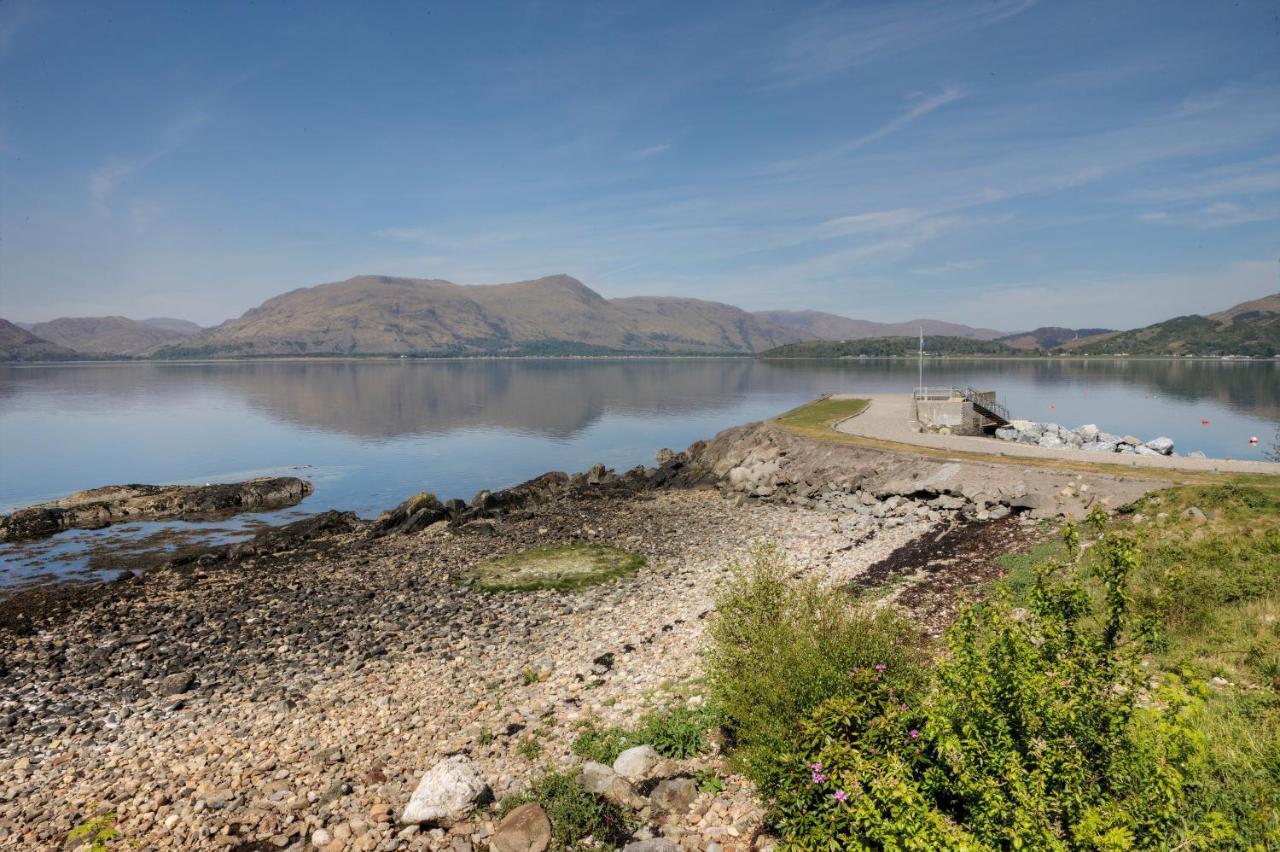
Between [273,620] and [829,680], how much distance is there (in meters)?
19.9

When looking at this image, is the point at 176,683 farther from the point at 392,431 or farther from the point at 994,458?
the point at 392,431

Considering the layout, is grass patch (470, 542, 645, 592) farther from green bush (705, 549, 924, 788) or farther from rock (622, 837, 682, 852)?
rock (622, 837, 682, 852)

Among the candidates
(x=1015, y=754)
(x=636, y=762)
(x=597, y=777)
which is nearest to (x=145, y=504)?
(x=597, y=777)

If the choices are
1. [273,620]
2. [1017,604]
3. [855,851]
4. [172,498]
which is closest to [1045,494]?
[1017,604]

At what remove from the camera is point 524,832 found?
9.70m

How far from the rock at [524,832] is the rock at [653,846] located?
129 centimetres

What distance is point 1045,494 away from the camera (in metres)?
28.1

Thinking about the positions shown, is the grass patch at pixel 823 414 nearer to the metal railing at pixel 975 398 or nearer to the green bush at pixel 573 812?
the metal railing at pixel 975 398

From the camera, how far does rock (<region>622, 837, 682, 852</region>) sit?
9.09m

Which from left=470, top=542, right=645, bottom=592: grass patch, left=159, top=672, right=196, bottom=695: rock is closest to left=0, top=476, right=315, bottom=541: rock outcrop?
left=470, top=542, right=645, bottom=592: grass patch

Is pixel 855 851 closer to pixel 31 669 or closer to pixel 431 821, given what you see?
pixel 431 821

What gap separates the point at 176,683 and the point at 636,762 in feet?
44.1

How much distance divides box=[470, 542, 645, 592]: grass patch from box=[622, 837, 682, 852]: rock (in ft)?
50.0

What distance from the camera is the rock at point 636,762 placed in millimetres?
11273
